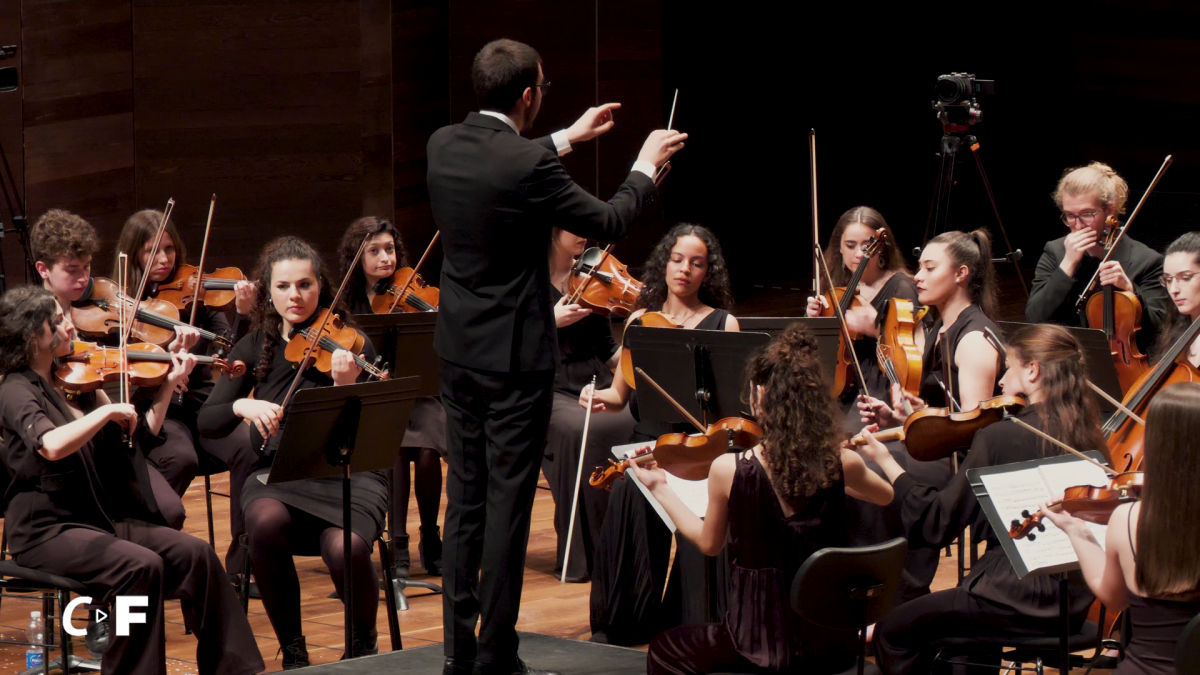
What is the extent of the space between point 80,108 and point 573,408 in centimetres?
367

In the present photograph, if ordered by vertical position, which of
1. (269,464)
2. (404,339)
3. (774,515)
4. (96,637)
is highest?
(404,339)

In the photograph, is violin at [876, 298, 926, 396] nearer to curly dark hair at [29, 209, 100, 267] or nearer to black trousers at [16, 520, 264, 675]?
black trousers at [16, 520, 264, 675]

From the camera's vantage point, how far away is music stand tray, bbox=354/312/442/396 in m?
4.23

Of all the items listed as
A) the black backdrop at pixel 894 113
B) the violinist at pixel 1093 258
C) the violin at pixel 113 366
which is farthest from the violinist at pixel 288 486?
the black backdrop at pixel 894 113

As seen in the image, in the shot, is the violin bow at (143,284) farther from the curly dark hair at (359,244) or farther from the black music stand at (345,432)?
the black music stand at (345,432)

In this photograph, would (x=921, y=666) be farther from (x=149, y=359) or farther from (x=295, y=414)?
(x=149, y=359)

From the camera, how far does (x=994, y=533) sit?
3.02 m

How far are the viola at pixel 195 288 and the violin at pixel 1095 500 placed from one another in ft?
10.3

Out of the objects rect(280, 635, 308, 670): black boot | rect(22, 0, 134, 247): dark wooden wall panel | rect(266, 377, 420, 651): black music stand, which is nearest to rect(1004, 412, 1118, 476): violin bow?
rect(266, 377, 420, 651): black music stand

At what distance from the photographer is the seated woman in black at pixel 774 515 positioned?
110 inches

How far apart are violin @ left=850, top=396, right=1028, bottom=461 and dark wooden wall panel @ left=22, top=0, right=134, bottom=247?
495 centimetres

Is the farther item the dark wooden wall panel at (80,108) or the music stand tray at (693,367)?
the dark wooden wall panel at (80,108)

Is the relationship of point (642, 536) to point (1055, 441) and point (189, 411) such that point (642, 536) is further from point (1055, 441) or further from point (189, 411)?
point (189, 411)

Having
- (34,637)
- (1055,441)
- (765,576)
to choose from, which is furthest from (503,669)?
(34,637)
